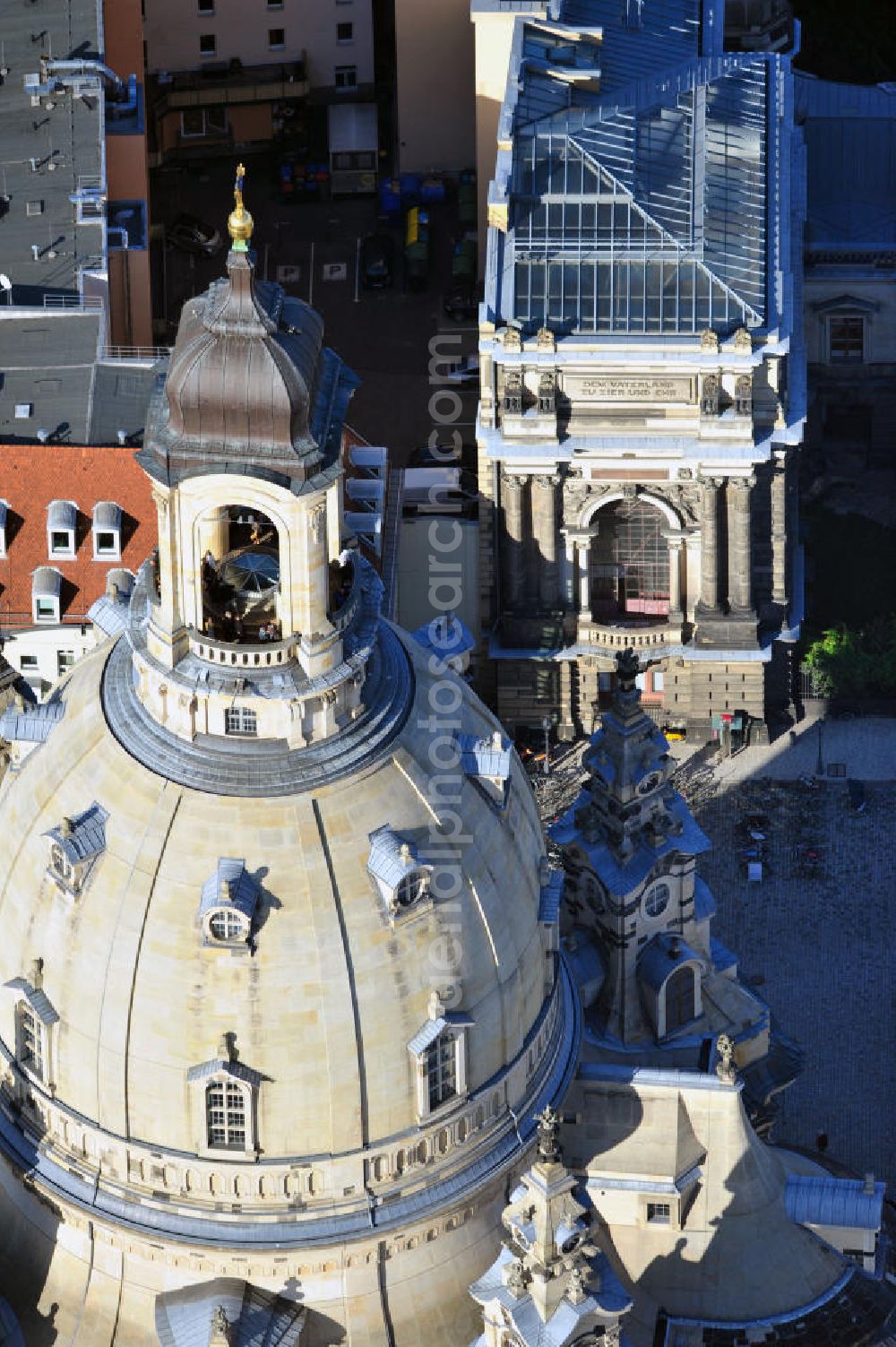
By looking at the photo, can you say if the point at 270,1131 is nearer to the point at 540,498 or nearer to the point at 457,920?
the point at 457,920

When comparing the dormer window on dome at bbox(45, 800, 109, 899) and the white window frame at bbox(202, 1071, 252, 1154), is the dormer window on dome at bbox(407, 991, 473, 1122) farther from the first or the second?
the dormer window on dome at bbox(45, 800, 109, 899)

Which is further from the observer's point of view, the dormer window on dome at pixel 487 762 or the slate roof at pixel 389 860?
the dormer window on dome at pixel 487 762

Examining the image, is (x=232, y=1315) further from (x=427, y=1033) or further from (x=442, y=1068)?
(x=427, y=1033)

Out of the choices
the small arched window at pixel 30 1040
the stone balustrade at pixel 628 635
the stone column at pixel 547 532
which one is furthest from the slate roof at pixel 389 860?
the stone balustrade at pixel 628 635

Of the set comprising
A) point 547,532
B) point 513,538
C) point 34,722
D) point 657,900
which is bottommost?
point 657,900

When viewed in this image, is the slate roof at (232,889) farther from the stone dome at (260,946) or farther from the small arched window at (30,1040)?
the small arched window at (30,1040)

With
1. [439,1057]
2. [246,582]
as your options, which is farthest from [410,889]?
[246,582]

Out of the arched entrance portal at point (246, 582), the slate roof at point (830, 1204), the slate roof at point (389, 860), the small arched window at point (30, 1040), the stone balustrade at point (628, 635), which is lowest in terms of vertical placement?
the slate roof at point (830, 1204)
